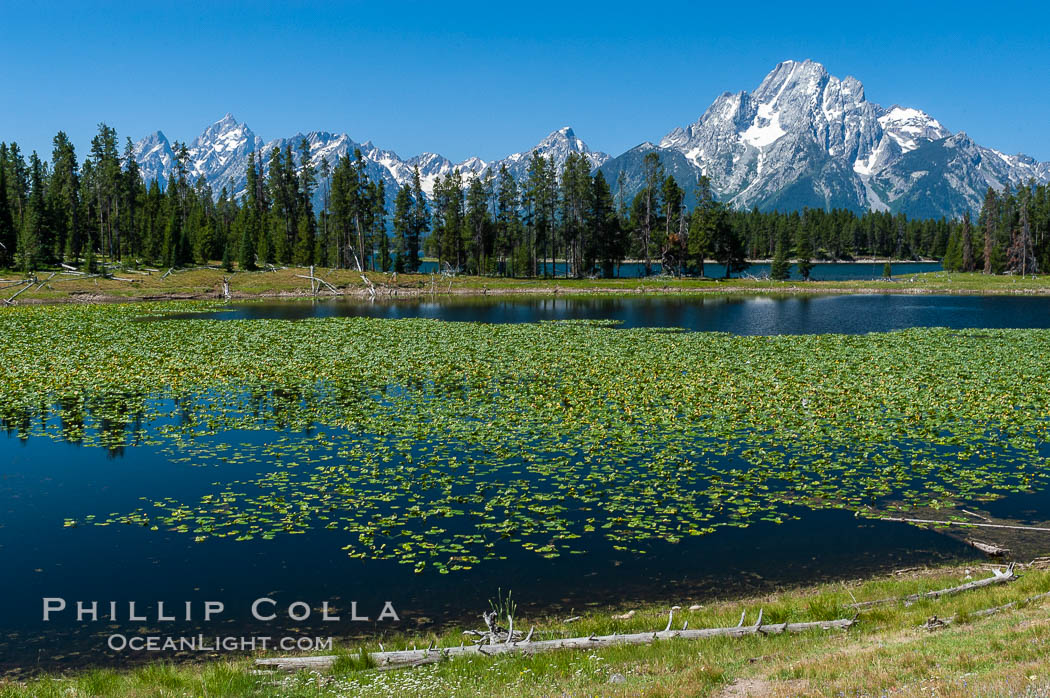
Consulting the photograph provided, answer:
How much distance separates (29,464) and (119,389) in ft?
41.4

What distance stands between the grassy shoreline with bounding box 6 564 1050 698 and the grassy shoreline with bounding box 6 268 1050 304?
98.5m

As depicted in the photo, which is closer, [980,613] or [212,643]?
[980,613]

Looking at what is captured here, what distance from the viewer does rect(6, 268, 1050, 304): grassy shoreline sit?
9956 centimetres

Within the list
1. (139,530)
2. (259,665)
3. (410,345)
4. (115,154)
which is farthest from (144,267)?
(259,665)

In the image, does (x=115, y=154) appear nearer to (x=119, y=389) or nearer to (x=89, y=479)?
(x=119, y=389)

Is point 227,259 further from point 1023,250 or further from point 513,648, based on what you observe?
point 1023,250

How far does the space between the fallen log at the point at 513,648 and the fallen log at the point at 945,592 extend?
2210mm

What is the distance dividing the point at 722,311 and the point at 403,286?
→ 185 feet

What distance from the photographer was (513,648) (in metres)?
11.6

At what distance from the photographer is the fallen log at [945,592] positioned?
13648mm

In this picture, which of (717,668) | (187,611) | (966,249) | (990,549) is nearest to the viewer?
(717,668)

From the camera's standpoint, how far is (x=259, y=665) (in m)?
11.6

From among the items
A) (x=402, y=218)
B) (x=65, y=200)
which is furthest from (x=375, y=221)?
(x=65, y=200)

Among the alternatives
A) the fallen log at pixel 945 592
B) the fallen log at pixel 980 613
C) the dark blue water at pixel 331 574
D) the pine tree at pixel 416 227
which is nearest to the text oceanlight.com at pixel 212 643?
the dark blue water at pixel 331 574
